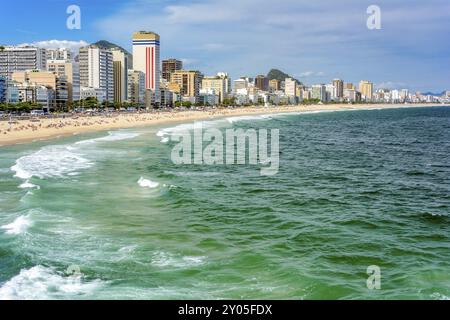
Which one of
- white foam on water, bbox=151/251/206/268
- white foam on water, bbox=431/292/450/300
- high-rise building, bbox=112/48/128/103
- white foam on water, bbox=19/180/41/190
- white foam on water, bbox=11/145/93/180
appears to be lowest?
white foam on water, bbox=431/292/450/300

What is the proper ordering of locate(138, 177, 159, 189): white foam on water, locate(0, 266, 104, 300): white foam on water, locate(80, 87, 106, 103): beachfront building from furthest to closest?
1. locate(80, 87, 106, 103): beachfront building
2. locate(138, 177, 159, 189): white foam on water
3. locate(0, 266, 104, 300): white foam on water

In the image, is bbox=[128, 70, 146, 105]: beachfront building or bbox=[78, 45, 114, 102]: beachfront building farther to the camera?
bbox=[128, 70, 146, 105]: beachfront building

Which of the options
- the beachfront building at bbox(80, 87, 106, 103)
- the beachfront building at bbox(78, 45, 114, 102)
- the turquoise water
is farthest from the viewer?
the beachfront building at bbox(78, 45, 114, 102)

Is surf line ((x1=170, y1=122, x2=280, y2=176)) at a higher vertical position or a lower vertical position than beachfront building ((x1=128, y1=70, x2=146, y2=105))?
lower

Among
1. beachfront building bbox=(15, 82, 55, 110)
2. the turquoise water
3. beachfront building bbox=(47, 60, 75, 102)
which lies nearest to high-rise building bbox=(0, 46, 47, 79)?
beachfront building bbox=(47, 60, 75, 102)

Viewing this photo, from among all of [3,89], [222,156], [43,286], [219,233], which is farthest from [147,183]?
[3,89]

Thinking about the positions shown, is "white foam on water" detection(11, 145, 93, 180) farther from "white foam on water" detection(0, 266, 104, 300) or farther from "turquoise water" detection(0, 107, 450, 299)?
"white foam on water" detection(0, 266, 104, 300)
